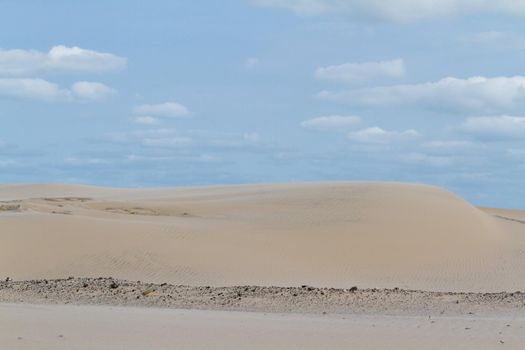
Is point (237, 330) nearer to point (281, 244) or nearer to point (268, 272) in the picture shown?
point (268, 272)

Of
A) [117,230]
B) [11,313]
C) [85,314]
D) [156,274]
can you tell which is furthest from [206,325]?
[117,230]

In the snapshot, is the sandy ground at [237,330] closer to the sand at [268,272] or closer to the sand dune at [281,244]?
the sand at [268,272]

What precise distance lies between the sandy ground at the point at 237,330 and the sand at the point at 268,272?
1.1 inches

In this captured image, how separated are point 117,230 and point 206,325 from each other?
12.7 metres

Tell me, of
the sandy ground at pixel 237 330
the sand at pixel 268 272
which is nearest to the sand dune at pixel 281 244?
the sand at pixel 268 272

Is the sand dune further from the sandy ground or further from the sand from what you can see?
the sandy ground

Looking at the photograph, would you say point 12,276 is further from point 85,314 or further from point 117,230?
point 85,314

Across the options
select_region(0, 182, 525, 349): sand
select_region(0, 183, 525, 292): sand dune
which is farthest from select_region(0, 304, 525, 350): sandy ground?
select_region(0, 183, 525, 292): sand dune

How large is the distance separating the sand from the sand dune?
0.05 meters

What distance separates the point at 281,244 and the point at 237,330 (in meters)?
13.4

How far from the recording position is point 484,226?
28.3m

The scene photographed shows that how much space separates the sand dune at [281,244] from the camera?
70.0ft

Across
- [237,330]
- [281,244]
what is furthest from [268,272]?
[237,330]

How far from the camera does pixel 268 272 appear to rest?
2189 centimetres
